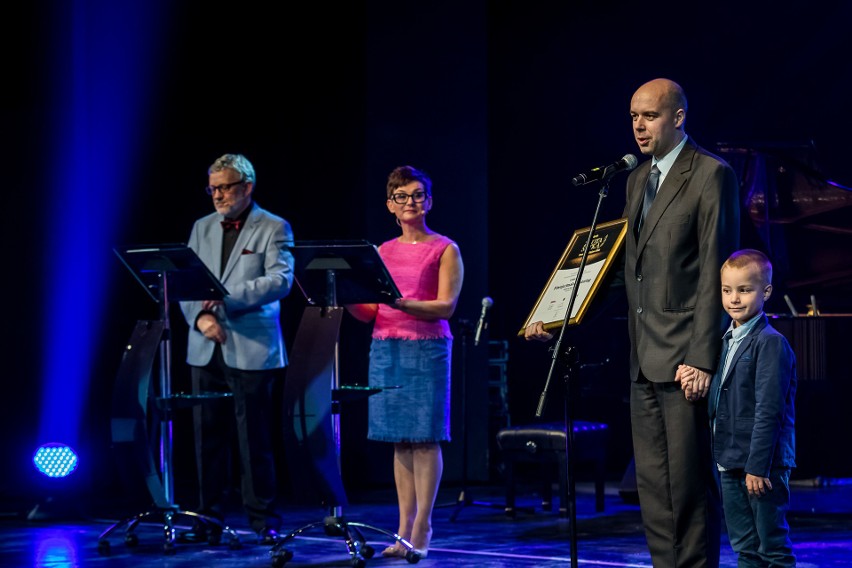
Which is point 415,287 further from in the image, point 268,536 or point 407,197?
point 268,536

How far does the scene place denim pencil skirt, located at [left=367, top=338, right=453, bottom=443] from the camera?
5086mm

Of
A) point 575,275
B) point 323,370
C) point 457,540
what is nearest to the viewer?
point 575,275

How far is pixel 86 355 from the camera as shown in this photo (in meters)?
7.02

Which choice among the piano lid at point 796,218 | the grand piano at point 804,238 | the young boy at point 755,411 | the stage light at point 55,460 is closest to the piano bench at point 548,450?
the grand piano at point 804,238

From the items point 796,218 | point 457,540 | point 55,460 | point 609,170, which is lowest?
point 457,540

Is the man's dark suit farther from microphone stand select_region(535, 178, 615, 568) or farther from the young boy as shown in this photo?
microphone stand select_region(535, 178, 615, 568)

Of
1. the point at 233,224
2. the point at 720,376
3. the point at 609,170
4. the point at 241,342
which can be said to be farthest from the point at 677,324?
the point at 233,224

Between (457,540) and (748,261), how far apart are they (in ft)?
8.55

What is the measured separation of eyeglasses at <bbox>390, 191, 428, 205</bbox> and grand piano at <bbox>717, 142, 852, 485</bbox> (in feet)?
7.54

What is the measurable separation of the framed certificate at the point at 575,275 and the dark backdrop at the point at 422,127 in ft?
9.50

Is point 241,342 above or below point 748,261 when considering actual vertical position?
below

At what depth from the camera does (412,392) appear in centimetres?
511

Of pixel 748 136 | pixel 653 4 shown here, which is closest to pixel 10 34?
pixel 653 4

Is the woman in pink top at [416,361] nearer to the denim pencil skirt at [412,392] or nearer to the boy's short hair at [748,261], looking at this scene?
the denim pencil skirt at [412,392]
